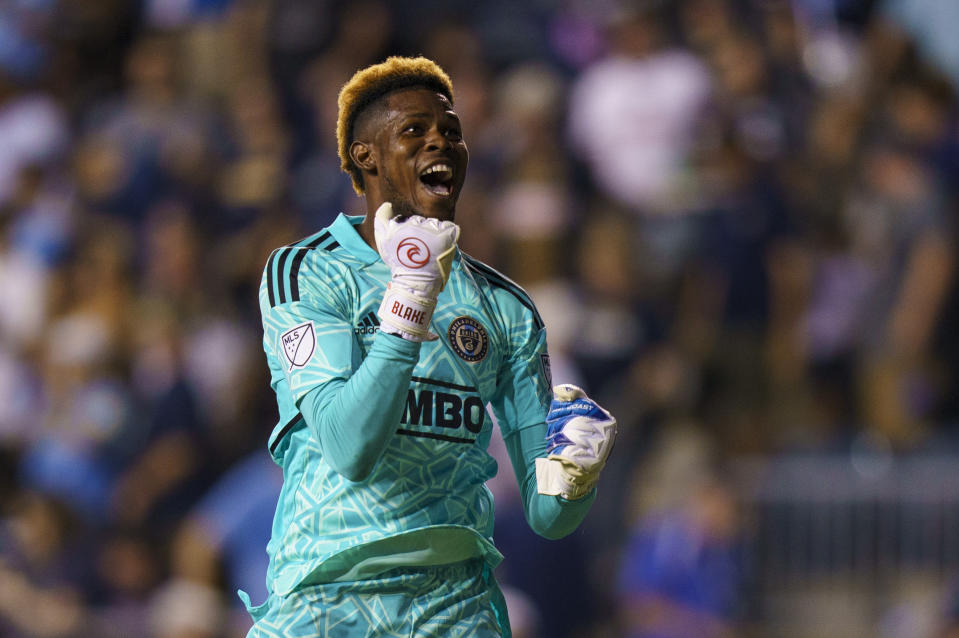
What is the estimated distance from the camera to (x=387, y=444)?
276cm

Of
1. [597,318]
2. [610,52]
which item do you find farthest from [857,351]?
[610,52]

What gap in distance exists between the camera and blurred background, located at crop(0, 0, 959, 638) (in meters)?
7.39

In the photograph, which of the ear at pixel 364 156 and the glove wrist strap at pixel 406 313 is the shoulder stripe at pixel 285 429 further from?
the ear at pixel 364 156

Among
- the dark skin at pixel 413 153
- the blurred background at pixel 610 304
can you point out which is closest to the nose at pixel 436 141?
the dark skin at pixel 413 153

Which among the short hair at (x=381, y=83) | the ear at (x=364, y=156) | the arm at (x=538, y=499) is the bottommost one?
the arm at (x=538, y=499)

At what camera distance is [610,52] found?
31.3ft

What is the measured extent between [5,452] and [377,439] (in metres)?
6.78

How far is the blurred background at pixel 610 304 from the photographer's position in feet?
24.2

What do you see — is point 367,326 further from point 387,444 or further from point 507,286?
point 507,286

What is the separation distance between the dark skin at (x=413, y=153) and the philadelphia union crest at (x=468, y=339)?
A: 22cm

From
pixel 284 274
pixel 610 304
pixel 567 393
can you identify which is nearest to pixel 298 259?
pixel 284 274

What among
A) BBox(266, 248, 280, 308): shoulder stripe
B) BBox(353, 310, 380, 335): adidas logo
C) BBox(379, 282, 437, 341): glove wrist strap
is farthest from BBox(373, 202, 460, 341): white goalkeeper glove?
BBox(266, 248, 280, 308): shoulder stripe

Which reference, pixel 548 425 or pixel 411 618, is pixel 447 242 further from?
pixel 411 618

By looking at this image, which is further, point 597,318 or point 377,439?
point 597,318
